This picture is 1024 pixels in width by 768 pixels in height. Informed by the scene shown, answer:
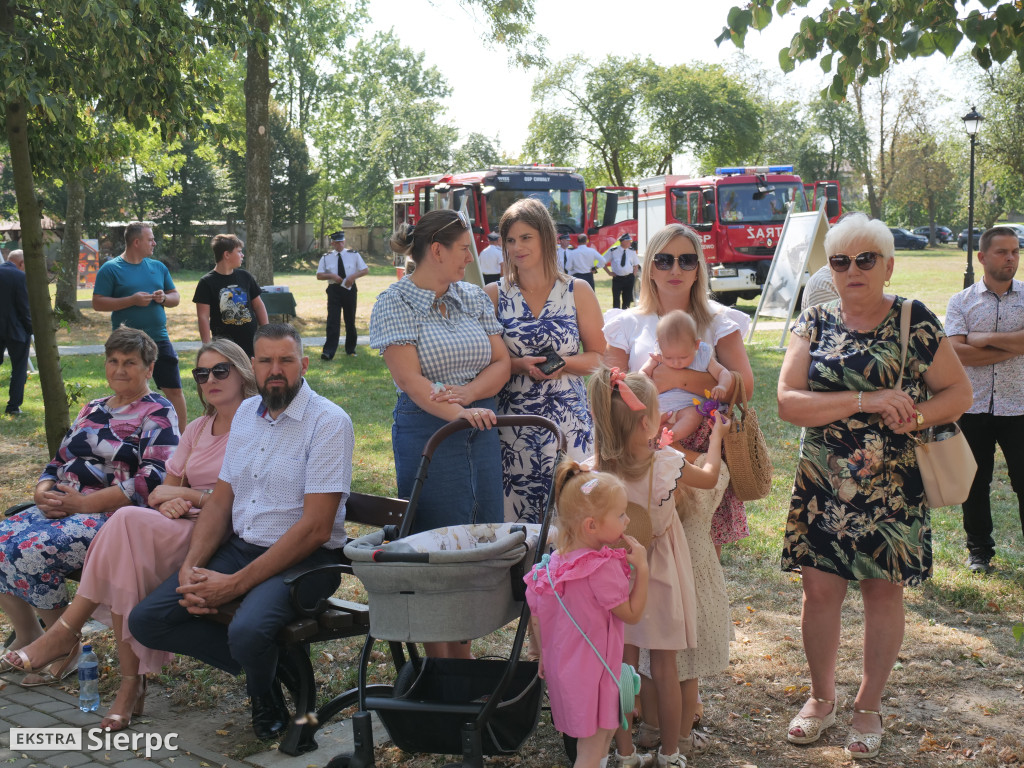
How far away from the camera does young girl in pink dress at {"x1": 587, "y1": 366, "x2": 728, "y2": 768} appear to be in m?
3.30

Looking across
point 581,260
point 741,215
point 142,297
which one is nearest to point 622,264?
point 581,260

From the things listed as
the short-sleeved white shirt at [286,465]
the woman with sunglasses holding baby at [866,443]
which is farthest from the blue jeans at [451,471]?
the woman with sunglasses holding baby at [866,443]

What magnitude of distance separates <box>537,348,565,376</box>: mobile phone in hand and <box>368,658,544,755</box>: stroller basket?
1.25 metres

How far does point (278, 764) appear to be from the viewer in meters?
3.61

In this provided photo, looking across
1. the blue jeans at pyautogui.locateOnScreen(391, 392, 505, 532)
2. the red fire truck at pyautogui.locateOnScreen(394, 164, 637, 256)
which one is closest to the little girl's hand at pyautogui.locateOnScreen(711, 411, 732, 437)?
the blue jeans at pyautogui.locateOnScreen(391, 392, 505, 532)

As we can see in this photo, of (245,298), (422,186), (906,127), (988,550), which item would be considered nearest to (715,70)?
(906,127)

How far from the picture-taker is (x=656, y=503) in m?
3.36

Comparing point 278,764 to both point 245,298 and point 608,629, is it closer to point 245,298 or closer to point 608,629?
point 608,629

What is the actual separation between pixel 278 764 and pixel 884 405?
8.39 ft

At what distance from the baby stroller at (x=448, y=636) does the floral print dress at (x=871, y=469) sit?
1074 mm

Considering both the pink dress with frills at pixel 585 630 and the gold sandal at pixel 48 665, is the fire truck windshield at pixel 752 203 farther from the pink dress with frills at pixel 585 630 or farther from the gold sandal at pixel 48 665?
the pink dress with frills at pixel 585 630

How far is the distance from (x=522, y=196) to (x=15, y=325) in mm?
14018

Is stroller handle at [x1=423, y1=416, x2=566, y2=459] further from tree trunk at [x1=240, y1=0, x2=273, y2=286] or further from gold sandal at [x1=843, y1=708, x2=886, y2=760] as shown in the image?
tree trunk at [x1=240, y1=0, x2=273, y2=286]

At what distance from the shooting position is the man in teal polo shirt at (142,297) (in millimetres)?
8484
